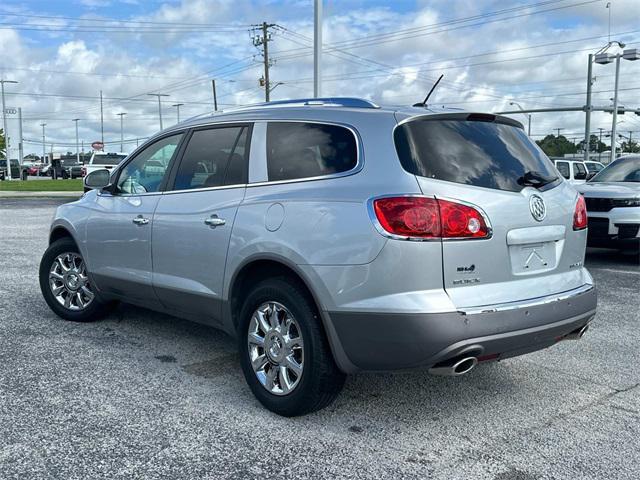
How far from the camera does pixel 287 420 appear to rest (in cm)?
375

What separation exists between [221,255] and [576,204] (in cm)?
221

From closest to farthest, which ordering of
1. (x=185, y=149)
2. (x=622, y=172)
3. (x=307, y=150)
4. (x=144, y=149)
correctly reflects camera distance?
(x=307, y=150)
(x=185, y=149)
(x=144, y=149)
(x=622, y=172)

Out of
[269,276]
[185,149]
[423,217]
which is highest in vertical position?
[185,149]

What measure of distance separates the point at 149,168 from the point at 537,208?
9.62ft

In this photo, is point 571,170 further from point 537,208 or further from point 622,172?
point 537,208

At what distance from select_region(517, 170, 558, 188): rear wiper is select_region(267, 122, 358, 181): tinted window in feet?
3.16

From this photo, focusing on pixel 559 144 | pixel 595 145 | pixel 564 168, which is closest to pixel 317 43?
pixel 564 168

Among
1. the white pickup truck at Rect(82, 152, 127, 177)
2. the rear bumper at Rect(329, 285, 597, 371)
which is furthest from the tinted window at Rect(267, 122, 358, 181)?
the white pickup truck at Rect(82, 152, 127, 177)

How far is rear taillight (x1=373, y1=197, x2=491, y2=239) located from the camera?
3289 mm

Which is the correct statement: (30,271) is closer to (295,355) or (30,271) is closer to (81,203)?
(81,203)

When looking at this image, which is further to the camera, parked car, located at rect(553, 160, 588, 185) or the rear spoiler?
parked car, located at rect(553, 160, 588, 185)

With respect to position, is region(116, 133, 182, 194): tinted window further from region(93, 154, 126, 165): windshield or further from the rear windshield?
region(93, 154, 126, 165): windshield

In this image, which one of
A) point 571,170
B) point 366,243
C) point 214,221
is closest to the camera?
point 366,243

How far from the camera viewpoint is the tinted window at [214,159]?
4.30 meters
